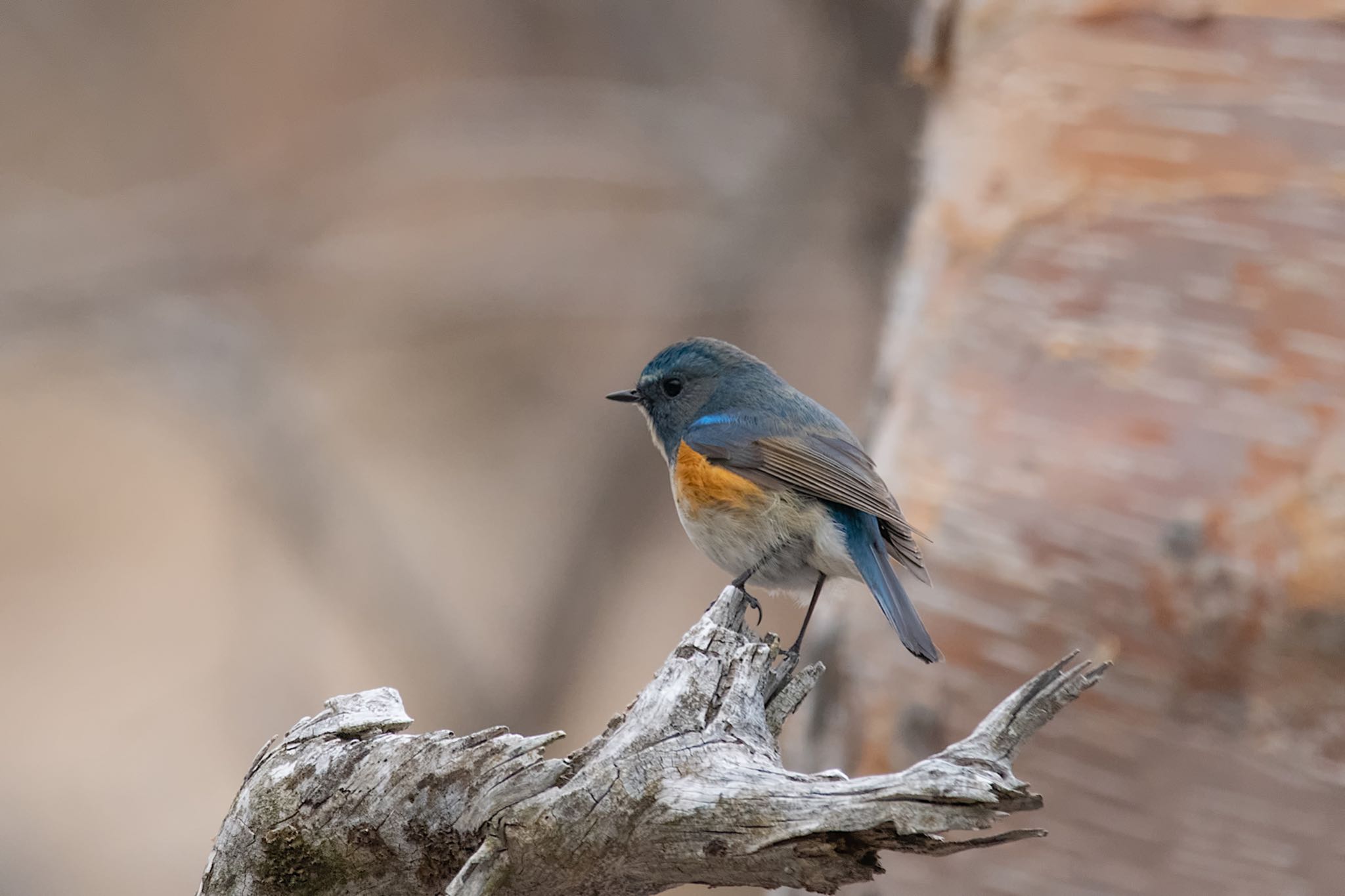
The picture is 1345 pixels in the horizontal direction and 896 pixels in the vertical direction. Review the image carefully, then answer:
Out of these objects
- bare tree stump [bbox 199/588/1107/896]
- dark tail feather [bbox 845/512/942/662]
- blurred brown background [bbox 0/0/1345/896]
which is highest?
blurred brown background [bbox 0/0/1345/896]

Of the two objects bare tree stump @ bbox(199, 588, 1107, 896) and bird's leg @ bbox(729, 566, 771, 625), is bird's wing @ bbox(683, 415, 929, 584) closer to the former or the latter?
bird's leg @ bbox(729, 566, 771, 625)

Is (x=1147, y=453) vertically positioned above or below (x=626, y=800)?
above

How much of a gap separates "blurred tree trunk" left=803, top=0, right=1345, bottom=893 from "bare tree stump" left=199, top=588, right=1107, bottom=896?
116cm

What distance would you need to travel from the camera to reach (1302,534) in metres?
2.50

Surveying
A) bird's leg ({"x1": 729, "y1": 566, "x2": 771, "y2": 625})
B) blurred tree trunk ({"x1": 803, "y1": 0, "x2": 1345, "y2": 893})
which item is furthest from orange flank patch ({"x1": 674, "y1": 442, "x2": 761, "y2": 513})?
blurred tree trunk ({"x1": 803, "y1": 0, "x2": 1345, "y2": 893})

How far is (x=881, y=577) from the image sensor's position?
226 centimetres

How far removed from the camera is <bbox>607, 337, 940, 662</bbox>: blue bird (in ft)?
7.72

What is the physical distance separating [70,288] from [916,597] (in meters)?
4.30

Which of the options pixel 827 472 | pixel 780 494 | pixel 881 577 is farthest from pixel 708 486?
pixel 881 577

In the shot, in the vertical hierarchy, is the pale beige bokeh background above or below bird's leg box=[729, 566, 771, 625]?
above

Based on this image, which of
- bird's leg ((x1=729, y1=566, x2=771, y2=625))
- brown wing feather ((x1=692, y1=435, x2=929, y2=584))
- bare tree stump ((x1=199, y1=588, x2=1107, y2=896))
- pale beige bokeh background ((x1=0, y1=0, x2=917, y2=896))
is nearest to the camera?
bare tree stump ((x1=199, y1=588, x2=1107, y2=896))

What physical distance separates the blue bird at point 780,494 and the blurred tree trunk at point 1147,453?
1.62 ft

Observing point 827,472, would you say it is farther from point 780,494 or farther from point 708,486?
point 708,486

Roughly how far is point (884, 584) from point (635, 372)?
6.14 meters
